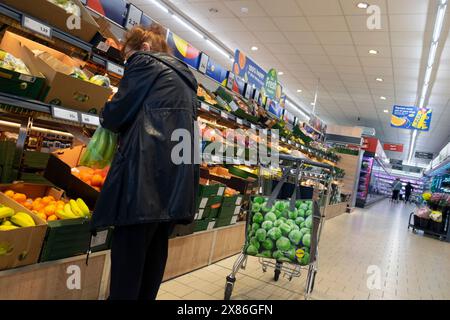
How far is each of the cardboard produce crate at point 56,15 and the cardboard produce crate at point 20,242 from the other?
3.25ft

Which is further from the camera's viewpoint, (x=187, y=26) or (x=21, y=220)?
(x=187, y=26)

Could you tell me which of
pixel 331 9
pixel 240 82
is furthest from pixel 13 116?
pixel 331 9

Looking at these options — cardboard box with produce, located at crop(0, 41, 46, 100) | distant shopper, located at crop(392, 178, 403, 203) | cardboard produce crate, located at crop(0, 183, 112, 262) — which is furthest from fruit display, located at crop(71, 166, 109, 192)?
distant shopper, located at crop(392, 178, 403, 203)

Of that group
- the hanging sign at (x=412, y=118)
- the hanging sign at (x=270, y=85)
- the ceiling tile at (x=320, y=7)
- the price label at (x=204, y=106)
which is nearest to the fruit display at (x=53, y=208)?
the price label at (x=204, y=106)

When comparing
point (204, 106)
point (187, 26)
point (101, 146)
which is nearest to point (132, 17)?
point (204, 106)

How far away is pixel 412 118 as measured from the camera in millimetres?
10312

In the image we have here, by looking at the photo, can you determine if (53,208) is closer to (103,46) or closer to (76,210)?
(76,210)

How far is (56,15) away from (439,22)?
5.86 meters

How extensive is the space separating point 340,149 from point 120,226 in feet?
42.3

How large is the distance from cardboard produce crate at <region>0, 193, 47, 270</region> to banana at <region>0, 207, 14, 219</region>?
71 millimetres

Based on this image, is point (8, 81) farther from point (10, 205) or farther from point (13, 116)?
point (13, 116)

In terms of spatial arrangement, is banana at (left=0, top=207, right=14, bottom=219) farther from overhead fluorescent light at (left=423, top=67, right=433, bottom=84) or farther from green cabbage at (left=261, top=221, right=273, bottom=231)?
overhead fluorescent light at (left=423, top=67, right=433, bottom=84)

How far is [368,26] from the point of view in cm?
647

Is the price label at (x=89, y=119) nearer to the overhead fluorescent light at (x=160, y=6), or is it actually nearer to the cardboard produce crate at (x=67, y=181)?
the cardboard produce crate at (x=67, y=181)
